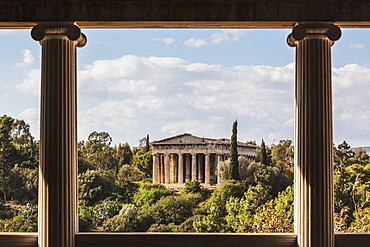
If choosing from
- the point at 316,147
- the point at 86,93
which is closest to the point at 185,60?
the point at 86,93

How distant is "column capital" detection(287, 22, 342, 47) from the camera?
32.5 ft

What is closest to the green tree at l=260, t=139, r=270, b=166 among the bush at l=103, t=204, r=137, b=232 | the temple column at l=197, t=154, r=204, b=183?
the temple column at l=197, t=154, r=204, b=183

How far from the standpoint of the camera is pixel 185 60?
2247 cm

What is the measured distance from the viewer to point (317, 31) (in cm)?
993

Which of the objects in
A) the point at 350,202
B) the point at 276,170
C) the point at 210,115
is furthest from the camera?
the point at 210,115

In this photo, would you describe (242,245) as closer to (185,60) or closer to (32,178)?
(32,178)

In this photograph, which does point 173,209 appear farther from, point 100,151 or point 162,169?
point 100,151

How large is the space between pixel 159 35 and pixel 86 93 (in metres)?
5.02

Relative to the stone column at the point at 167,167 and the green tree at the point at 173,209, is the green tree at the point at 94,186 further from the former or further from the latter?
the stone column at the point at 167,167

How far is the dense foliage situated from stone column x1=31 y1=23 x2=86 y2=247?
8.48 meters

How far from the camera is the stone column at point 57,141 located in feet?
32.2

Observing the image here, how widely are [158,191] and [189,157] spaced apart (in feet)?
9.32

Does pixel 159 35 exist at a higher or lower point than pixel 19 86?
higher

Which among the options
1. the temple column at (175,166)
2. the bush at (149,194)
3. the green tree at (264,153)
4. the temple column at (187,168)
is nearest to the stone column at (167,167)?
the temple column at (175,166)
